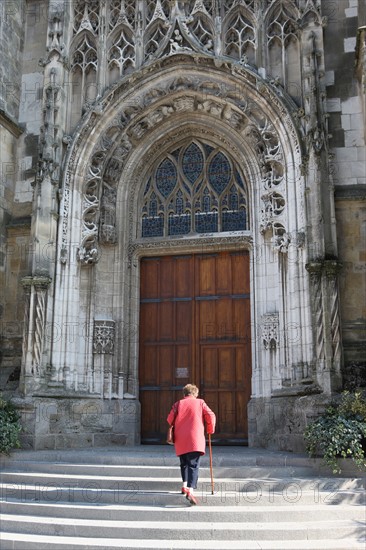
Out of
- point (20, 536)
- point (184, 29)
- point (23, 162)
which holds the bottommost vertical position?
point (20, 536)

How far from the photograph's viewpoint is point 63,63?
13.0 meters

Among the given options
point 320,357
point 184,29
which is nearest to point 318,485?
point 320,357

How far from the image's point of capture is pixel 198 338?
41.2 ft

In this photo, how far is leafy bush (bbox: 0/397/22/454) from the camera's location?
388 inches

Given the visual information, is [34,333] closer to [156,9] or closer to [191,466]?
[191,466]

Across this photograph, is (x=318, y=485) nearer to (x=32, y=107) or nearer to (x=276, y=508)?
(x=276, y=508)

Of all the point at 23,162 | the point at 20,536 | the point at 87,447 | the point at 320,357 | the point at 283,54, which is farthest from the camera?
the point at 23,162

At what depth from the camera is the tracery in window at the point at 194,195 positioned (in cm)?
1286

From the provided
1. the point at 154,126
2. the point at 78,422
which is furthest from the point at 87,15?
the point at 78,422

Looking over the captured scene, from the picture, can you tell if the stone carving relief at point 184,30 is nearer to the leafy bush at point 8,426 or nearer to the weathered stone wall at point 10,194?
the weathered stone wall at point 10,194

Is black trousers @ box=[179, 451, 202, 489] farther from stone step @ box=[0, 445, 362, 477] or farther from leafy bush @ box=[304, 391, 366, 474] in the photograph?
leafy bush @ box=[304, 391, 366, 474]

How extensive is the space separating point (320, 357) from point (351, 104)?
4.99m

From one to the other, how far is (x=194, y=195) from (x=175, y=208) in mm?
480

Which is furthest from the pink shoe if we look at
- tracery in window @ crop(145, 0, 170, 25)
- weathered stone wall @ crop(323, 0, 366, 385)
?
tracery in window @ crop(145, 0, 170, 25)
